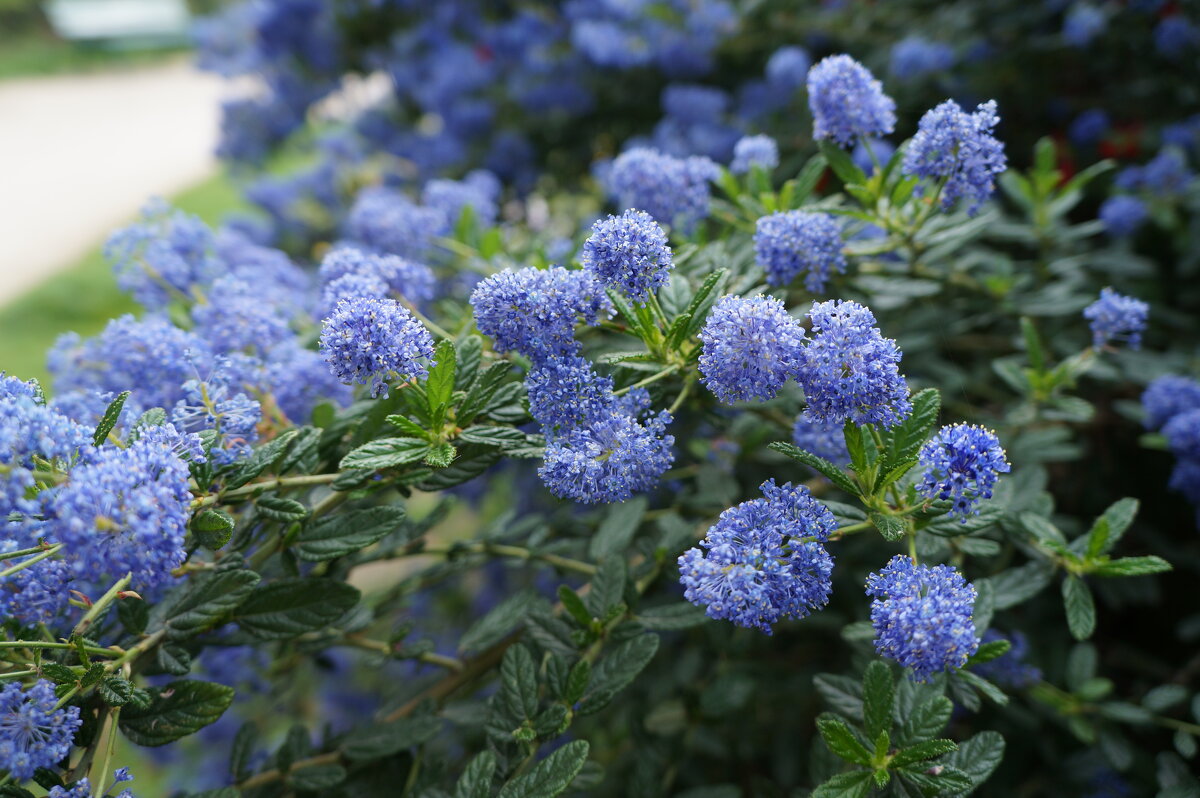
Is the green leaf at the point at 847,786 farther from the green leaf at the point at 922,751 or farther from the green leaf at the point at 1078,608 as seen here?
the green leaf at the point at 1078,608

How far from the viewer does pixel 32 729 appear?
1164mm

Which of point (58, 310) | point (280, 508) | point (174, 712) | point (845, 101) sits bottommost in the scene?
point (58, 310)

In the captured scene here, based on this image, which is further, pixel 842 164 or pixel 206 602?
pixel 842 164

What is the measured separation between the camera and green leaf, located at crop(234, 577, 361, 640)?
1.45 m

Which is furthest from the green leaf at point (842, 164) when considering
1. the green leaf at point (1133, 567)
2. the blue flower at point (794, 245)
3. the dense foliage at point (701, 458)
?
the green leaf at point (1133, 567)

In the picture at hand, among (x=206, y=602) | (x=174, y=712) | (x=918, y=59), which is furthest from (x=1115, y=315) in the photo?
(x=174, y=712)

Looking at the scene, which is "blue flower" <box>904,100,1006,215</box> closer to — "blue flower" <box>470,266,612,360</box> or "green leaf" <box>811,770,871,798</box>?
"blue flower" <box>470,266,612,360</box>

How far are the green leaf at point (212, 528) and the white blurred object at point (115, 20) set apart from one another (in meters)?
22.7

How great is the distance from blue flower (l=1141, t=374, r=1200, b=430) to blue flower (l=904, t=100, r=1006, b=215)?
2.78 ft

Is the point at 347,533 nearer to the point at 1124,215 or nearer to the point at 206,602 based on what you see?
the point at 206,602

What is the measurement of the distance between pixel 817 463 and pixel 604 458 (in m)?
0.31

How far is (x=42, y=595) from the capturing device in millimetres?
1207

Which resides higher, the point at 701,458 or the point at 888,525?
the point at 888,525

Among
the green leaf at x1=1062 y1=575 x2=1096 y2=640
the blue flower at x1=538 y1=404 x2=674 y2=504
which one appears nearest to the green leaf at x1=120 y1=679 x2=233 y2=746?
the blue flower at x1=538 y1=404 x2=674 y2=504
